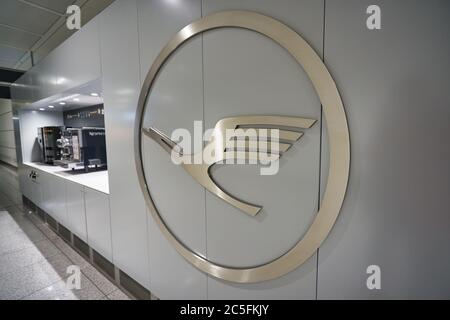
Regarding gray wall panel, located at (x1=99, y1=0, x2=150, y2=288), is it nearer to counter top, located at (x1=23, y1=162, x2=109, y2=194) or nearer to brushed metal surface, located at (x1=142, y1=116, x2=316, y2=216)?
counter top, located at (x1=23, y1=162, x2=109, y2=194)

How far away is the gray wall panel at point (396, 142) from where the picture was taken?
0.66 m

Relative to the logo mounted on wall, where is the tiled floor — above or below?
below

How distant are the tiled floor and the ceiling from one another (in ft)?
10.8

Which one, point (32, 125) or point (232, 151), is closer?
point (232, 151)

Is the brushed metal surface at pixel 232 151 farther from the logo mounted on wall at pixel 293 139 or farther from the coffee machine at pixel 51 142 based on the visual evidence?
the coffee machine at pixel 51 142

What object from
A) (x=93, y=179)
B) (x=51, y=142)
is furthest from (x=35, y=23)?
(x=93, y=179)

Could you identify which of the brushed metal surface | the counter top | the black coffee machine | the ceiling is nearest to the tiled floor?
the counter top

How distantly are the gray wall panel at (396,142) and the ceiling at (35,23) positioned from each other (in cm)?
313

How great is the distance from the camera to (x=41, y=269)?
81.4 inches

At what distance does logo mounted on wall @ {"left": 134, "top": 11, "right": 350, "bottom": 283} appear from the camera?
2.57 feet

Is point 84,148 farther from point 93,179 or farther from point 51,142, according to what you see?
point 51,142

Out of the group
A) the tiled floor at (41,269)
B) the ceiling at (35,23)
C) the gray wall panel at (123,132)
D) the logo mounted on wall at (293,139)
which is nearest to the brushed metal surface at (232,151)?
the logo mounted on wall at (293,139)

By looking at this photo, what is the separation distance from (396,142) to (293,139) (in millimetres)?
381
